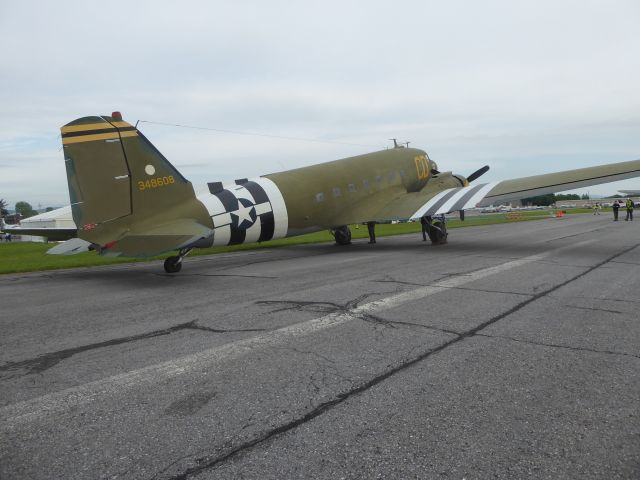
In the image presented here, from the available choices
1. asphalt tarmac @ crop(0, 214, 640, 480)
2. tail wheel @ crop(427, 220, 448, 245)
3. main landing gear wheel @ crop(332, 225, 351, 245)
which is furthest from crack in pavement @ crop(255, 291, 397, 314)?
main landing gear wheel @ crop(332, 225, 351, 245)

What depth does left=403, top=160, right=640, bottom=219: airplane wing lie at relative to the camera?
53.5 feet

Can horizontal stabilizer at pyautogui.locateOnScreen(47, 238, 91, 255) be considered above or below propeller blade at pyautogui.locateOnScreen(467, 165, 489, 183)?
below

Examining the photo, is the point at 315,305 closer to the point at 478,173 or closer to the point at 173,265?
the point at 173,265

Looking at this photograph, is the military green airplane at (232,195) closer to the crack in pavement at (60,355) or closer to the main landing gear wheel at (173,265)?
the main landing gear wheel at (173,265)

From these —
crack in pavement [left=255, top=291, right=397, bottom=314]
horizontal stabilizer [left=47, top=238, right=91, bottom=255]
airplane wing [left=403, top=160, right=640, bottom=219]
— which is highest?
airplane wing [left=403, top=160, right=640, bottom=219]

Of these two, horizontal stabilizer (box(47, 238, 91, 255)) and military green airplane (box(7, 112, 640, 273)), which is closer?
military green airplane (box(7, 112, 640, 273))

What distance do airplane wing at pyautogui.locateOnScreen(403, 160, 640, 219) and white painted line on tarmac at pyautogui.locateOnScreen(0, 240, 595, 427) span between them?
11137 millimetres

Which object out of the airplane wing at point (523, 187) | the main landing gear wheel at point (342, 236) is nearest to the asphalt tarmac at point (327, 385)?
the airplane wing at point (523, 187)

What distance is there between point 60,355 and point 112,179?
770 cm

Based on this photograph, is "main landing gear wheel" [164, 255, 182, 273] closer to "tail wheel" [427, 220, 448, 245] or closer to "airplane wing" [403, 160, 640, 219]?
"airplane wing" [403, 160, 640, 219]

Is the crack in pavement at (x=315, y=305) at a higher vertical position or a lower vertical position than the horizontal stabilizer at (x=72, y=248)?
lower

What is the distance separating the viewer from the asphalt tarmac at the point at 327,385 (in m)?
3.04

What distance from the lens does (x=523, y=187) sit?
18406 millimetres

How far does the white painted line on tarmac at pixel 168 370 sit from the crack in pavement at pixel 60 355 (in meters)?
0.62
